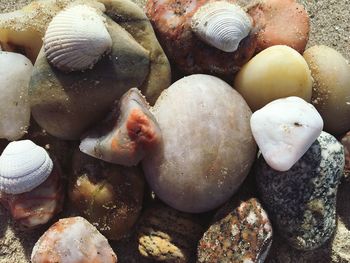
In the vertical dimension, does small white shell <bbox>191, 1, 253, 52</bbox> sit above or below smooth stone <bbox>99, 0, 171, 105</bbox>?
above

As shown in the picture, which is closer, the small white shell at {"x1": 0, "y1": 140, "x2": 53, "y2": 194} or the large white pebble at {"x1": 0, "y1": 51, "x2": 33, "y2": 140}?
the small white shell at {"x1": 0, "y1": 140, "x2": 53, "y2": 194}

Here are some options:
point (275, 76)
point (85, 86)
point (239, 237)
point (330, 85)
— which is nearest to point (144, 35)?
point (85, 86)

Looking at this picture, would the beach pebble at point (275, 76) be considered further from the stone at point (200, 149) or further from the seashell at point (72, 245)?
the seashell at point (72, 245)

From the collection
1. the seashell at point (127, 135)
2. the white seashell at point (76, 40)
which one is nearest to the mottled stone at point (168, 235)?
the seashell at point (127, 135)

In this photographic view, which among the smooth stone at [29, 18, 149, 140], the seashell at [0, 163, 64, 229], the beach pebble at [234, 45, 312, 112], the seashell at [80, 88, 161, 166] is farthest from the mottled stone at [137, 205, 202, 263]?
the beach pebble at [234, 45, 312, 112]

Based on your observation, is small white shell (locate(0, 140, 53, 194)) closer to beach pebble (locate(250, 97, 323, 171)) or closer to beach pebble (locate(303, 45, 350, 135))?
beach pebble (locate(250, 97, 323, 171))

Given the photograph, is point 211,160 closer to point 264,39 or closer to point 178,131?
point 178,131

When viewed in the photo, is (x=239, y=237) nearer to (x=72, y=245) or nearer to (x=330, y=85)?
(x=72, y=245)
